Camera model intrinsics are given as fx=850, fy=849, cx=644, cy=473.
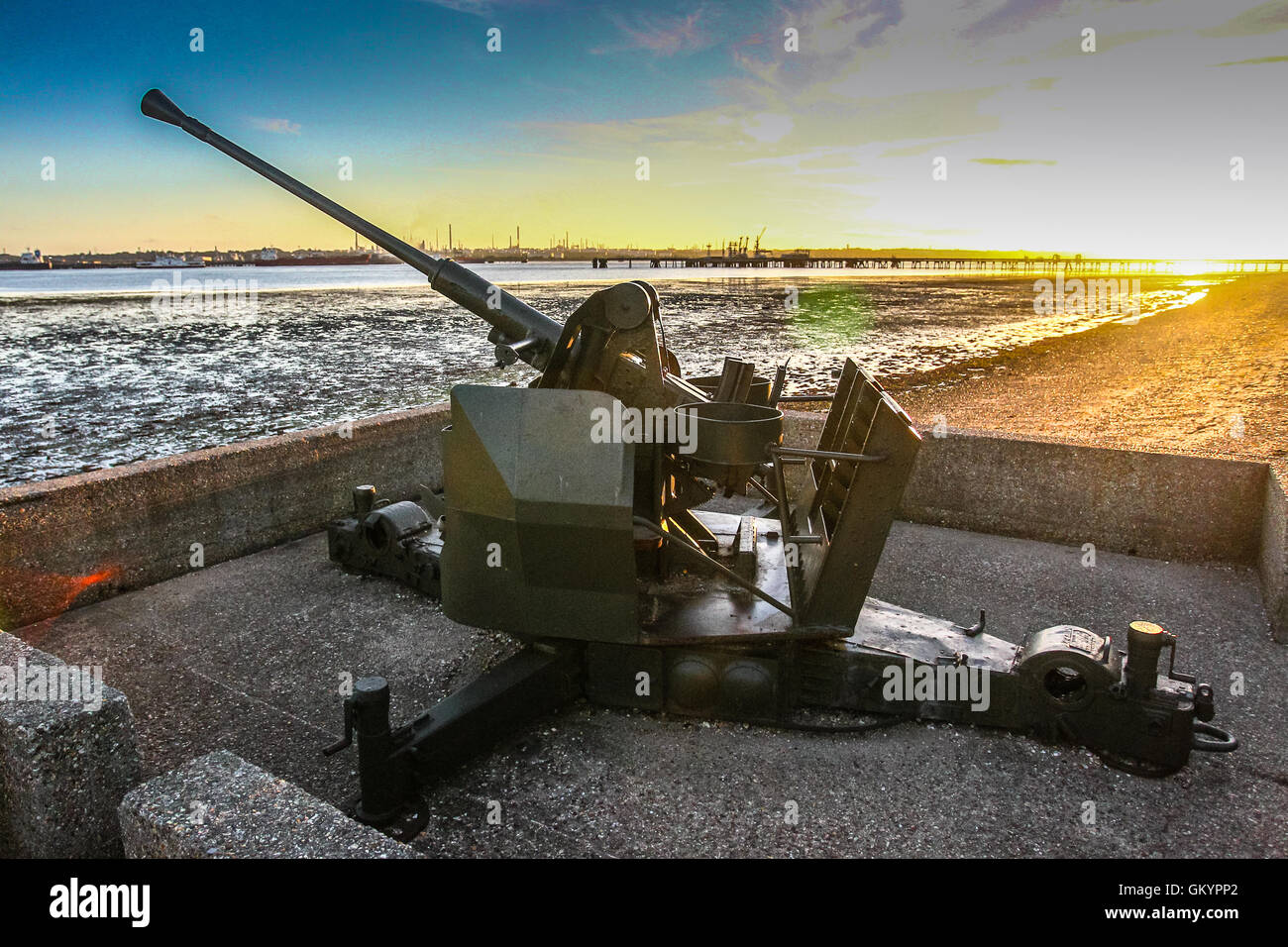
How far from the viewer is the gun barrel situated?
206 inches

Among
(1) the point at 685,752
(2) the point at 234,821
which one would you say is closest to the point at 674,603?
(1) the point at 685,752

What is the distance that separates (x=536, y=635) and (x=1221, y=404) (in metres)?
17.2

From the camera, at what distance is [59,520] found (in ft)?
18.9

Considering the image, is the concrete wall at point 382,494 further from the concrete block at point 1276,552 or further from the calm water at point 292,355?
the calm water at point 292,355

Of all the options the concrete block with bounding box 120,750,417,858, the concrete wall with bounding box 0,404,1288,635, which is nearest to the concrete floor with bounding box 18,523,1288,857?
the concrete wall with bounding box 0,404,1288,635

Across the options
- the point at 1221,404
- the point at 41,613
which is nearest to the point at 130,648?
the point at 41,613

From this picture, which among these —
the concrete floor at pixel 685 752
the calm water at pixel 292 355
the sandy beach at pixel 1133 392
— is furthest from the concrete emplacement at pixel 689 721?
the calm water at pixel 292 355

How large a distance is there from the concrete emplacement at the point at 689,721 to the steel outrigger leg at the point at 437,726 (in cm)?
16

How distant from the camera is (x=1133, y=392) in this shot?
18.8 m

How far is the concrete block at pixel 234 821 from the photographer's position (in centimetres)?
257

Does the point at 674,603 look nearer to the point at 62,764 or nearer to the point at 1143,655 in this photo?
the point at 1143,655

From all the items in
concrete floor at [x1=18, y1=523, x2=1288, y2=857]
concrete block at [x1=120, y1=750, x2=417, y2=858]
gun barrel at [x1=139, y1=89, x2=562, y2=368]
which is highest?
gun barrel at [x1=139, y1=89, x2=562, y2=368]

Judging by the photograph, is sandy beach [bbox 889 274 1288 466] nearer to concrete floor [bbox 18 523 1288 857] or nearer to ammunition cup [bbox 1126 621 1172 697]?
concrete floor [bbox 18 523 1288 857]

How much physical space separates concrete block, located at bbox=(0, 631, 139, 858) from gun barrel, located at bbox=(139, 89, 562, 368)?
2817 millimetres
